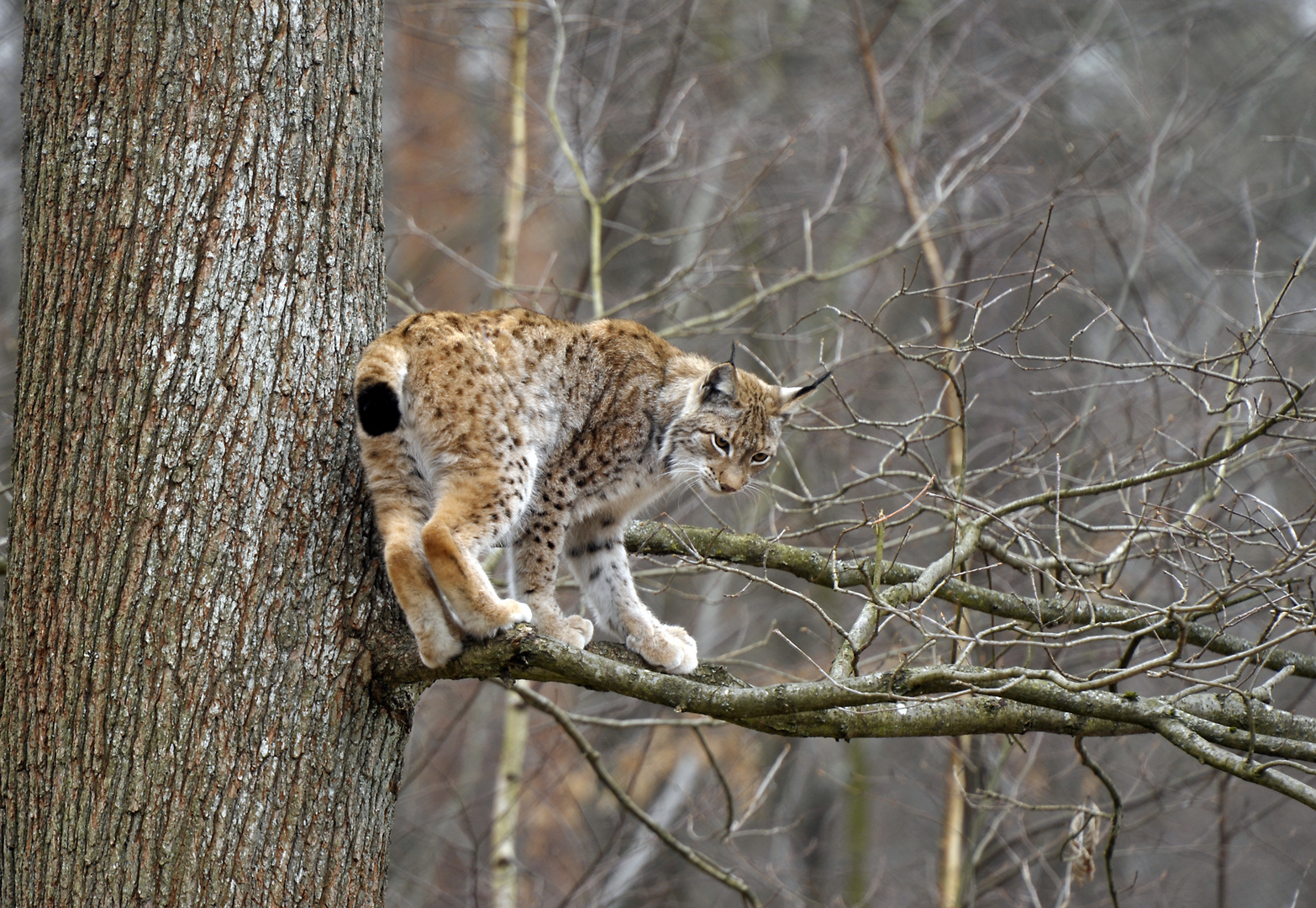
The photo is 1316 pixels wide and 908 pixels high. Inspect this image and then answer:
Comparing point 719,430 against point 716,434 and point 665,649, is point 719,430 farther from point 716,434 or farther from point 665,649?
point 665,649

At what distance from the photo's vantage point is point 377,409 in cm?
337

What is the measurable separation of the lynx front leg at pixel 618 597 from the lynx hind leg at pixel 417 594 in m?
1.18

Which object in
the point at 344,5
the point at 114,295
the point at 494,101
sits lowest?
the point at 114,295

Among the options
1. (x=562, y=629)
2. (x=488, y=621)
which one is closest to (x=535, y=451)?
(x=562, y=629)

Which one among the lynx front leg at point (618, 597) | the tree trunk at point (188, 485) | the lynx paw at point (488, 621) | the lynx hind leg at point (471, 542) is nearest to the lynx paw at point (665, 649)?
the lynx front leg at point (618, 597)

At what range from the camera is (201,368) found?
328 centimetres

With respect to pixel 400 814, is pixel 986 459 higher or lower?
higher

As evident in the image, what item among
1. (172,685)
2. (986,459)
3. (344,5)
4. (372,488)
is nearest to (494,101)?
(344,5)

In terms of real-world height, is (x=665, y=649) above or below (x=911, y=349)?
below

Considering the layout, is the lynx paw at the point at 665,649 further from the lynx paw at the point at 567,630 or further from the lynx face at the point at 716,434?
the lynx face at the point at 716,434

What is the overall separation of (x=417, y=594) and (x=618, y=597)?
147cm

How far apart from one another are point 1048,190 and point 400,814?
7.41 metres

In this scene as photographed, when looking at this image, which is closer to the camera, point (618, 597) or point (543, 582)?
point (543, 582)

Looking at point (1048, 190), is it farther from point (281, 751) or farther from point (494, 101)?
point (281, 751)
